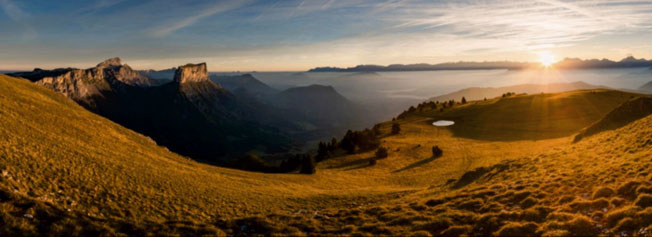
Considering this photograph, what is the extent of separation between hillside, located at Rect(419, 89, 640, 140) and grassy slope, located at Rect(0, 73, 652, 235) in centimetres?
5286

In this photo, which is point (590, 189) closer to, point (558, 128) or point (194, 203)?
point (194, 203)

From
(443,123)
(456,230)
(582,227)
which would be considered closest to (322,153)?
(443,123)

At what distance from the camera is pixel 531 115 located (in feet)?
356

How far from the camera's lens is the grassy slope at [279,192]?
58.0 feet

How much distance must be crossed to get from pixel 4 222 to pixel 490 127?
381ft

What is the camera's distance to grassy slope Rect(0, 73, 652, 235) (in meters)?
17.7

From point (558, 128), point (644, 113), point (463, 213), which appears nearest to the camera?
point (463, 213)

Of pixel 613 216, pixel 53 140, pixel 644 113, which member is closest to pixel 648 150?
pixel 613 216

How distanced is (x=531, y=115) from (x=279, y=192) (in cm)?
11086

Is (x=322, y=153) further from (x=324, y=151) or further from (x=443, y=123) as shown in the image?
(x=443, y=123)

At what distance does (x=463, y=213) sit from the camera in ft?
65.4

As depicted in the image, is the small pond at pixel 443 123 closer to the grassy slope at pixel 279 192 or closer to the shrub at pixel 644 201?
the grassy slope at pixel 279 192

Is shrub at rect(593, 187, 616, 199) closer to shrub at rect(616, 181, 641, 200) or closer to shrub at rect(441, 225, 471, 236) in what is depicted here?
shrub at rect(616, 181, 641, 200)

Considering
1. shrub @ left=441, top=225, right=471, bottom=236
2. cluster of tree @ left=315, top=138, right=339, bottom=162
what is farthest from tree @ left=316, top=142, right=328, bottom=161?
shrub @ left=441, top=225, right=471, bottom=236
